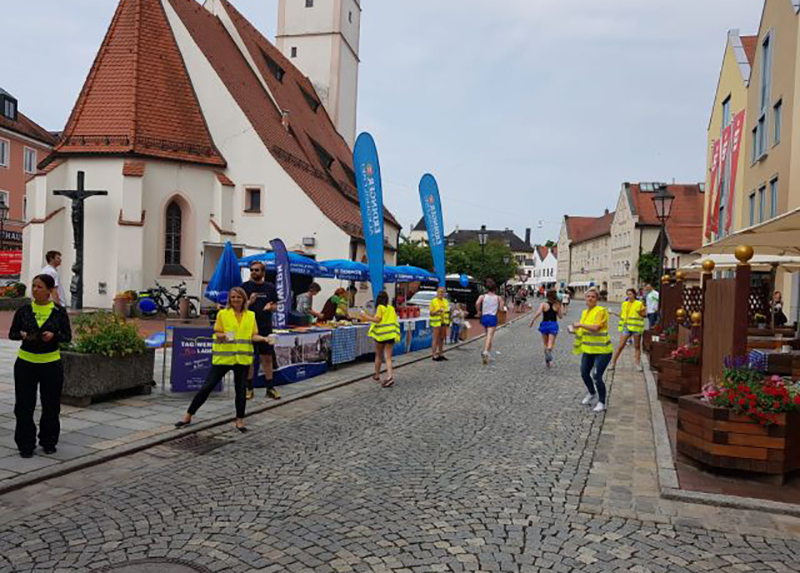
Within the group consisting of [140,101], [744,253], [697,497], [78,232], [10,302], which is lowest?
[697,497]

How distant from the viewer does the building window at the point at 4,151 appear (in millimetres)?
44312

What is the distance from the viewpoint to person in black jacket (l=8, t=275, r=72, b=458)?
19.8 feet

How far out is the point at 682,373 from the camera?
9.59 m

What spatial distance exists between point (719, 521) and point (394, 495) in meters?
2.42

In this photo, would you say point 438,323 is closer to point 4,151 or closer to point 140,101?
point 140,101

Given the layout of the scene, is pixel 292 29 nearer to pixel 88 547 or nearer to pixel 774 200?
pixel 774 200

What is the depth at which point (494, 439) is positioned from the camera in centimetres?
736

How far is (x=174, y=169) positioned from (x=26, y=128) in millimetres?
27713

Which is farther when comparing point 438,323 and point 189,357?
point 438,323

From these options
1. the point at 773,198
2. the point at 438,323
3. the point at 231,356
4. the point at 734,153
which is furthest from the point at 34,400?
the point at 734,153

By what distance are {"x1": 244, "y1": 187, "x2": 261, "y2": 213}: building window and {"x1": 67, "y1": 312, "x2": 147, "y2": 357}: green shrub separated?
66.0 feet

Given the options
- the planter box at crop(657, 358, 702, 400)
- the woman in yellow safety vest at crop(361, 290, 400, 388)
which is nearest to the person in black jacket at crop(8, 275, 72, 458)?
the woman in yellow safety vest at crop(361, 290, 400, 388)

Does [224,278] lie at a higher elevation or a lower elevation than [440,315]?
higher

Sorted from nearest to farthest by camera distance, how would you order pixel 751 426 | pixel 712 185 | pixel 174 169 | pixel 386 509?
pixel 386 509
pixel 751 426
pixel 174 169
pixel 712 185
